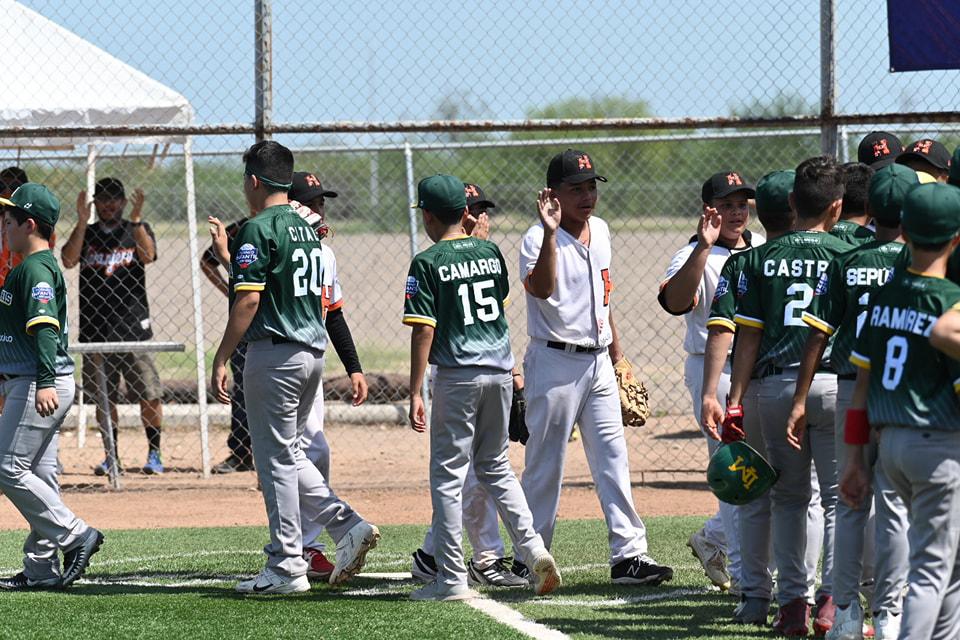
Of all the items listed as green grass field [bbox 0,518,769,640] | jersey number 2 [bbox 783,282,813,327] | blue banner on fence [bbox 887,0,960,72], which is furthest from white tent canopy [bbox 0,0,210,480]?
jersey number 2 [bbox 783,282,813,327]

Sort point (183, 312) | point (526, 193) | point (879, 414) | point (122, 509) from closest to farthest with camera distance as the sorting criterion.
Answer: point (879, 414) → point (122, 509) → point (183, 312) → point (526, 193)

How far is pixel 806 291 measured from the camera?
503cm

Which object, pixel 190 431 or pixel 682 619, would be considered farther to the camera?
pixel 190 431

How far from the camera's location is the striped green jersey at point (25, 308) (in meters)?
6.10

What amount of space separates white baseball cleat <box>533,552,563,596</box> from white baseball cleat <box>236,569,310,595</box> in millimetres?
1093

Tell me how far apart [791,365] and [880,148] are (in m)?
1.94

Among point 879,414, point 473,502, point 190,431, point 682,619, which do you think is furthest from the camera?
point 190,431

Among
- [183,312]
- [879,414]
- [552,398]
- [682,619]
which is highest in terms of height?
[879,414]

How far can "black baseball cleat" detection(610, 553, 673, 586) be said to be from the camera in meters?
6.27

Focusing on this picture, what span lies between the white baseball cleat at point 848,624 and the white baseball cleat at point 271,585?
2478mm

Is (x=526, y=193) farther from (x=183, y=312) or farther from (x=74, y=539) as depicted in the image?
(x=74, y=539)

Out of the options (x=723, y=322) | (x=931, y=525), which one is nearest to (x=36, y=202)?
(x=723, y=322)

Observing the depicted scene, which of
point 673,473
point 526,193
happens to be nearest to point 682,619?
point 673,473

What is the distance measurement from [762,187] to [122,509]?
557cm
